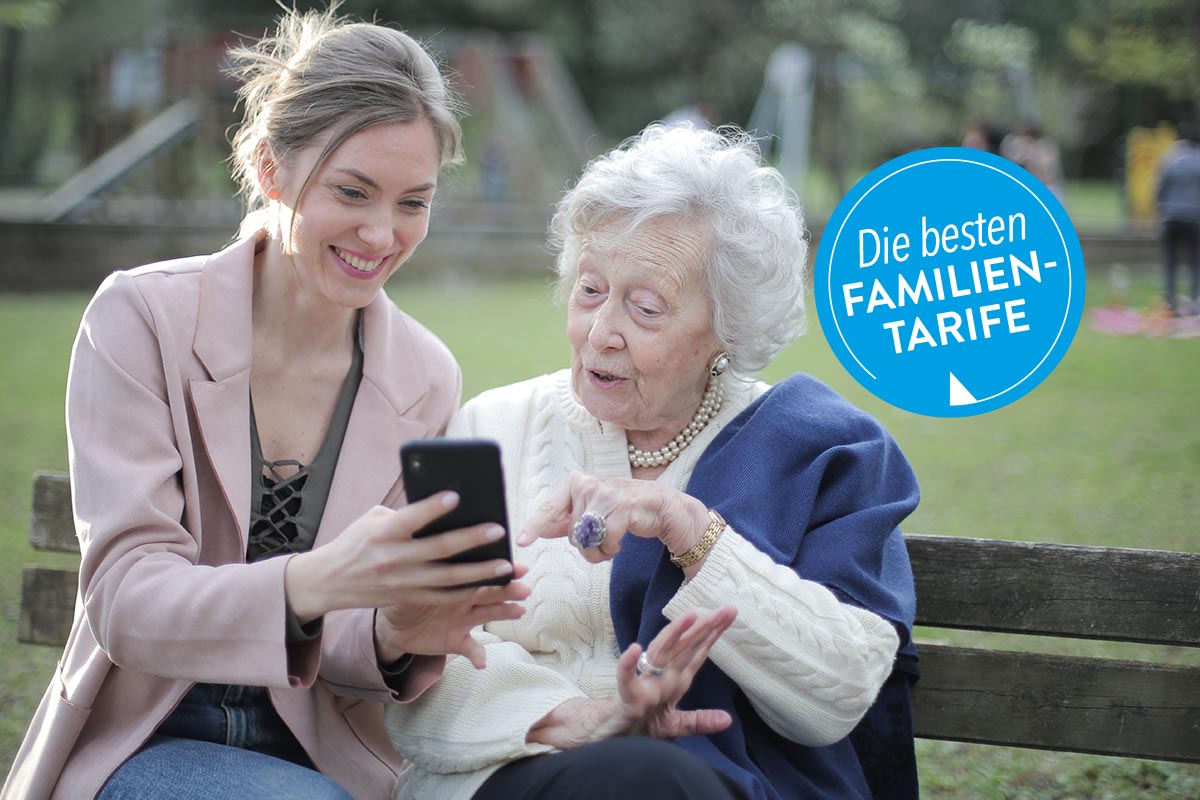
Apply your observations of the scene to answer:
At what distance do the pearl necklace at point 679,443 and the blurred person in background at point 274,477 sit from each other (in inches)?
18.6

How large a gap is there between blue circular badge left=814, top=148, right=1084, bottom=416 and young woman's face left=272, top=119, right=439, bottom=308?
1.00 m

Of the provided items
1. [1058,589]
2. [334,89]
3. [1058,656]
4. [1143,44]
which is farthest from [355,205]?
[1143,44]

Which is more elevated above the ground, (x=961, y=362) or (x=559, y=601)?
(x=961, y=362)

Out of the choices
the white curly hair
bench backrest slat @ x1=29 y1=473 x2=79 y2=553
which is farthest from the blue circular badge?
bench backrest slat @ x1=29 y1=473 x2=79 y2=553

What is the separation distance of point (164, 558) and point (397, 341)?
2.65 feet

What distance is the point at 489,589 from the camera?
2143mm

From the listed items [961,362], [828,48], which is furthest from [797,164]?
[961,362]

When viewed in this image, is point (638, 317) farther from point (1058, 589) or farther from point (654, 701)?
point (1058, 589)

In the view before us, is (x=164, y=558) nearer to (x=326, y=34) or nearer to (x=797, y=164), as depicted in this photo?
(x=326, y=34)

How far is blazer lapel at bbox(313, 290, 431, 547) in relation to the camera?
8.68ft

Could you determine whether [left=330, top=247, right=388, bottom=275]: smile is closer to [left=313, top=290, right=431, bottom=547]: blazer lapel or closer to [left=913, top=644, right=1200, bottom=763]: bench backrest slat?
[left=313, top=290, right=431, bottom=547]: blazer lapel

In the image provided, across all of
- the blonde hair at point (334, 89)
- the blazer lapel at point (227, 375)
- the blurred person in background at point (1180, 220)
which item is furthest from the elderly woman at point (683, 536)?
the blurred person in background at point (1180, 220)

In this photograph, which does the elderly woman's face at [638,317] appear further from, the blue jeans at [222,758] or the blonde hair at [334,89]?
the blue jeans at [222,758]

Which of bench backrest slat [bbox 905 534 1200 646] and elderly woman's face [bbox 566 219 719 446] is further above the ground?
elderly woman's face [bbox 566 219 719 446]
